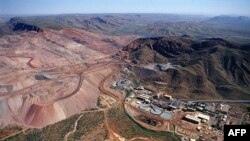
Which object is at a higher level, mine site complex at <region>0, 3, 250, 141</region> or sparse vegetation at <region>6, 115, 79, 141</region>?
mine site complex at <region>0, 3, 250, 141</region>

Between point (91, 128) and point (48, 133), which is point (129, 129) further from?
point (48, 133)

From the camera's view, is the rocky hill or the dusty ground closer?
the dusty ground

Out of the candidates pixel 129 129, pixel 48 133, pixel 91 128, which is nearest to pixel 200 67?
pixel 129 129

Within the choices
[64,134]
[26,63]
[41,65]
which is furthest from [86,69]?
[64,134]

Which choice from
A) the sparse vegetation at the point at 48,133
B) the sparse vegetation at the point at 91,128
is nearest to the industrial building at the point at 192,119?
the sparse vegetation at the point at 91,128

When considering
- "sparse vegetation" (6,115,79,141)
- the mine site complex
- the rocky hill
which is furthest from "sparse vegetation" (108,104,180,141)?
the rocky hill

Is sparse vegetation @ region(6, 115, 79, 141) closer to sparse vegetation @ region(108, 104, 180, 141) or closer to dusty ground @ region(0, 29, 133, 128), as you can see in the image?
dusty ground @ region(0, 29, 133, 128)

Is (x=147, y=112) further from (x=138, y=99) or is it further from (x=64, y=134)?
(x=64, y=134)
